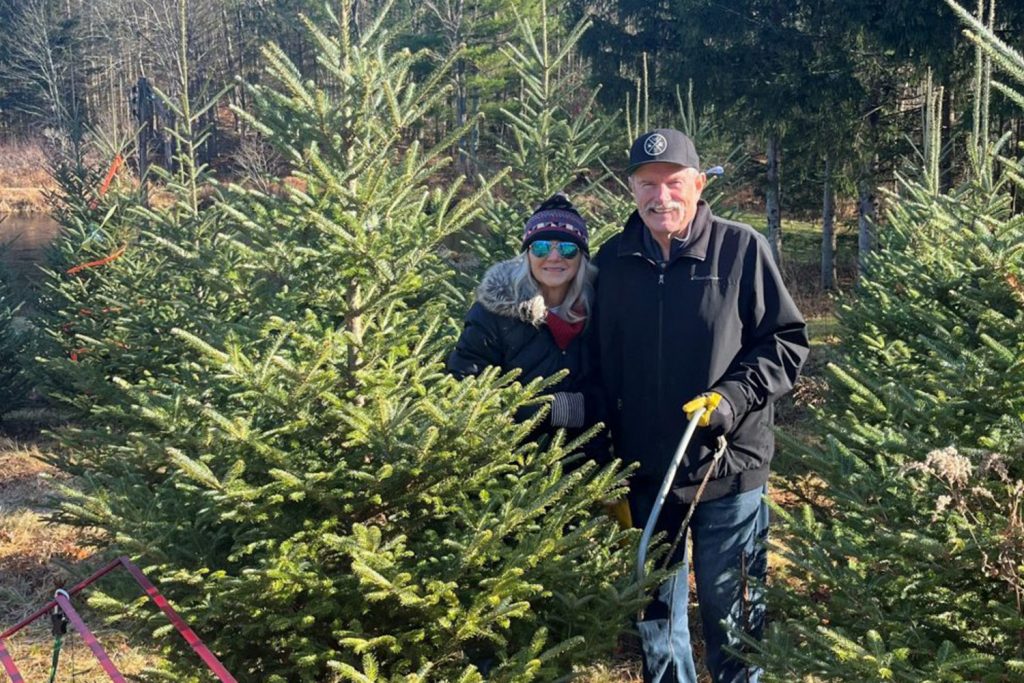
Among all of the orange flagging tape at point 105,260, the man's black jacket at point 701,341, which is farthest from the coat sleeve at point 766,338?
the orange flagging tape at point 105,260

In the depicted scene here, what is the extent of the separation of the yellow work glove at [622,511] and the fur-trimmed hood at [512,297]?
2.61 ft

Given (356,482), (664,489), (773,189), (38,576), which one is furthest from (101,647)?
(773,189)

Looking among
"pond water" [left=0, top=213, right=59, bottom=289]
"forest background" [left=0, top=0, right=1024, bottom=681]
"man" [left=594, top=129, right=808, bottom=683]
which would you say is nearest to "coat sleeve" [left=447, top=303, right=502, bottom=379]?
"forest background" [left=0, top=0, right=1024, bottom=681]

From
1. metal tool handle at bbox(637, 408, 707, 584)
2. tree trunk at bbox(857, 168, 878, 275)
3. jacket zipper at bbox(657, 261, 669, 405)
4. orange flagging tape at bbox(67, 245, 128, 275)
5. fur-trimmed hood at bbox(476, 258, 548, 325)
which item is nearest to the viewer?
metal tool handle at bbox(637, 408, 707, 584)

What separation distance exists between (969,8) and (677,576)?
10.8 metres

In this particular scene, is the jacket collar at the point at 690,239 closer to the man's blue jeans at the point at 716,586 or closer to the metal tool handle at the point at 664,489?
the metal tool handle at the point at 664,489

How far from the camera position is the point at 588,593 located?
3611mm

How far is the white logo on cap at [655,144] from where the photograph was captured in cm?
357

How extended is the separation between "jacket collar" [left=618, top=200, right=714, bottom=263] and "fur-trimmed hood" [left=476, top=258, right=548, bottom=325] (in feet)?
1.23

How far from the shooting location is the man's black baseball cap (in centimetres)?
356

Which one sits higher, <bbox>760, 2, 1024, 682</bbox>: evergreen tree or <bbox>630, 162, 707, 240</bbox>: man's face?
<bbox>630, 162, 707, 240</bbox>: man's face

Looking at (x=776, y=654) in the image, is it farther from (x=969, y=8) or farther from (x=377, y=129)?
(x=969, y=8)

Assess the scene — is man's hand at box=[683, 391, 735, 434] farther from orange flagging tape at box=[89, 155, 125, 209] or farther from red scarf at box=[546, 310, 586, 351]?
orange flagging tape at box=[89, 155, 125, 209]

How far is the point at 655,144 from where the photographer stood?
3.58 metres
